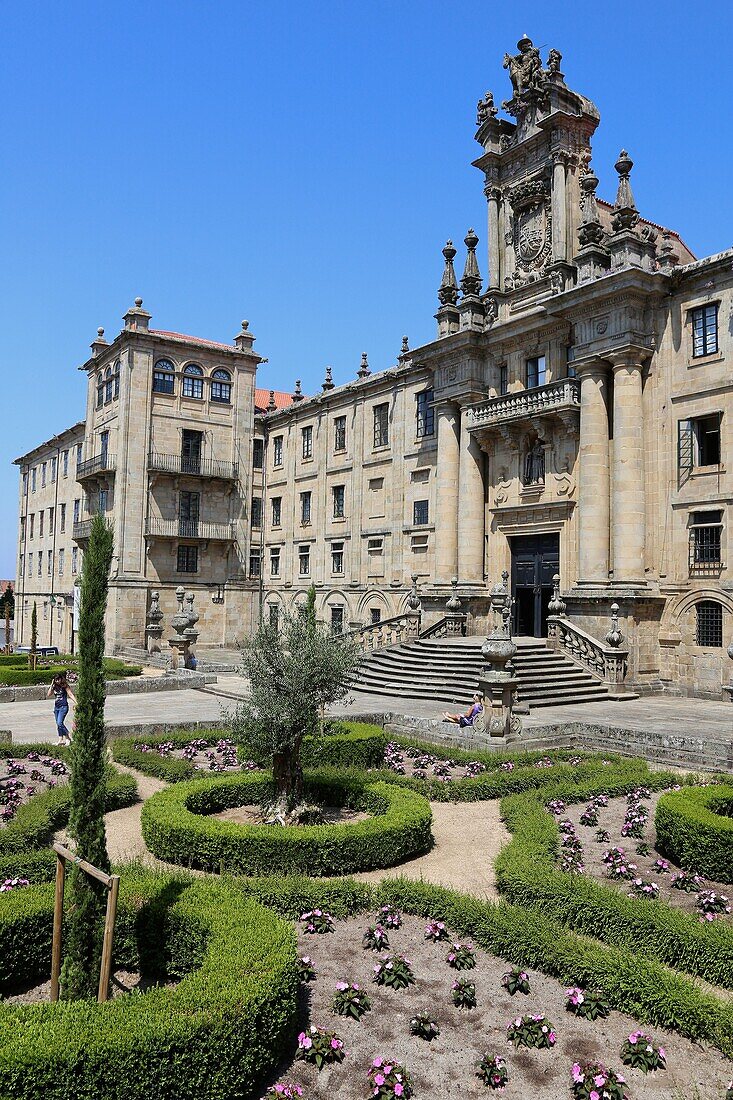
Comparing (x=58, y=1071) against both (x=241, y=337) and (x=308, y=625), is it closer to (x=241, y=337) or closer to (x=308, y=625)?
(x=308, y=625)

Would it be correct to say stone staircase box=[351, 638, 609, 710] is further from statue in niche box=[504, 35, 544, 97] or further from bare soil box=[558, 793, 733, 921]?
statue in niche box=[504, 35, 544, 97]

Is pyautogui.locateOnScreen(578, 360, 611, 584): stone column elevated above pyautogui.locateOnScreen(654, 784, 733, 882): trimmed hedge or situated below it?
above

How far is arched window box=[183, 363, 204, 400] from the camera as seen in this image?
4334 cm

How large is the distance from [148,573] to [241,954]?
121 feet

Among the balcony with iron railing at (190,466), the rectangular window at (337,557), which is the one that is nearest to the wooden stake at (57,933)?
the rectangular window at (337,557)

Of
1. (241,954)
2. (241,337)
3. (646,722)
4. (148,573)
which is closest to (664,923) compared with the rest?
(241,954)

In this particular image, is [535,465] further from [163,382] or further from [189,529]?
[163,382]

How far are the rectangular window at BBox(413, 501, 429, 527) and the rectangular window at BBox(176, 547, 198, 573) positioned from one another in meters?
13.9

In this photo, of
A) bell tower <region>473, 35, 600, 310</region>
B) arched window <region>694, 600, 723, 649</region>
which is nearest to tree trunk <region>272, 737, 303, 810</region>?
arched window <region>694, 600, 723, 649</region>

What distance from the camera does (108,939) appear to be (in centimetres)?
552

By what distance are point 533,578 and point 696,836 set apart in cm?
2119

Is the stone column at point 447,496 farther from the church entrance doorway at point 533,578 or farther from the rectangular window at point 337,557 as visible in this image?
the rectangular window at point 337,557

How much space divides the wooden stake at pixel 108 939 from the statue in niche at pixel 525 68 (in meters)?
33.4

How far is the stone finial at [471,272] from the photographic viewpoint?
107 ft
